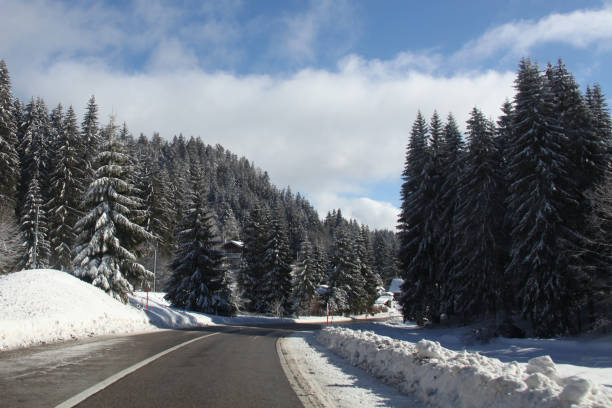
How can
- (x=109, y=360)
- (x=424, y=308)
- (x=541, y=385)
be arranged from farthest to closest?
(x=424, y=308) → (x=109, y=360) → (x=541, y=385)

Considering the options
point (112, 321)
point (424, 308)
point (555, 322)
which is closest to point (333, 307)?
point (424, 308)

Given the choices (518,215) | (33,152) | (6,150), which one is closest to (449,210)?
(518,215)

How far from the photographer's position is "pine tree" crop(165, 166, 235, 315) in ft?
128

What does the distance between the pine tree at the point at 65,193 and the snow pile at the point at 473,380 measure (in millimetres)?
39728

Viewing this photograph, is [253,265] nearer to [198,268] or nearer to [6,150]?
[198,268]

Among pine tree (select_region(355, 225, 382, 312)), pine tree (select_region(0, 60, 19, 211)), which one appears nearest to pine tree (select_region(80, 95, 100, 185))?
pine tree (select_region(0, 60, 19, 211))

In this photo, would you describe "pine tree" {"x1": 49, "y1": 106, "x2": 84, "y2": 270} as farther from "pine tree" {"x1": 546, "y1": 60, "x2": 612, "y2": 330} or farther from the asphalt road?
Result: "pine tree" {"x1": 546, "y1": 60, "x2": 612, "y2": 330}

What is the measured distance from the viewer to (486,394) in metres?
5.66

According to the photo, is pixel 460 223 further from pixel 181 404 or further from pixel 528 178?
pixel 181 404

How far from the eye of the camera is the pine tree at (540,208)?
80.5ft

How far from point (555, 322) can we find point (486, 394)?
22860 mm

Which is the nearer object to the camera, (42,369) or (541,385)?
(541,385)

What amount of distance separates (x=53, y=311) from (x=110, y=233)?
10.3 m

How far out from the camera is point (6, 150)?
129 ft
